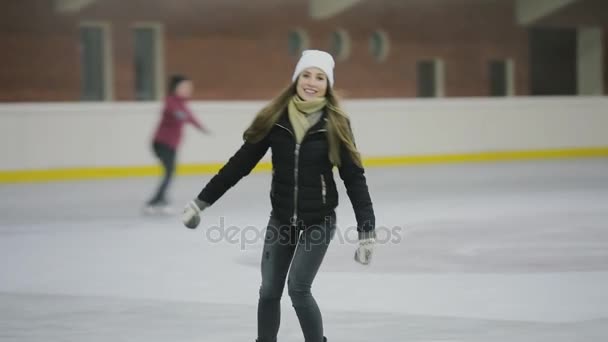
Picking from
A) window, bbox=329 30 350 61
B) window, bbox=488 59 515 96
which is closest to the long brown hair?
window, bbox=329 30 350 61

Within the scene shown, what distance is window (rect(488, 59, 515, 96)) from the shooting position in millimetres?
32219

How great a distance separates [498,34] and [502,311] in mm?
25284

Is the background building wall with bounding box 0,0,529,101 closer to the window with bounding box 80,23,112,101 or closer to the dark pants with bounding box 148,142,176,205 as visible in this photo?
the window with bounding box 80,23,112,101

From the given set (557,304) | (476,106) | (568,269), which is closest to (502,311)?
(557,304)

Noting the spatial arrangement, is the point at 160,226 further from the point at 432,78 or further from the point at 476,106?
the point at 432,78

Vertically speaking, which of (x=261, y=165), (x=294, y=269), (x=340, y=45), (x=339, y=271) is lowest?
(x=339, y=271)

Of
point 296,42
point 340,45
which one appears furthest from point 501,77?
point 296,42

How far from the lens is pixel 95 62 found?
2738 cm

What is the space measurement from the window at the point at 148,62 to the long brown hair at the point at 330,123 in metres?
22.6

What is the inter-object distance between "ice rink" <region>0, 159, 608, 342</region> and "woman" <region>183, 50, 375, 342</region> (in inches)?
43.2

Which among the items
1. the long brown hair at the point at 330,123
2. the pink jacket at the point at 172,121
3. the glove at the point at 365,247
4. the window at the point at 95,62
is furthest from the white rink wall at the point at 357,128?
the glove at the point at 365,247

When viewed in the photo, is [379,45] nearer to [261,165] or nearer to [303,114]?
[261,165]

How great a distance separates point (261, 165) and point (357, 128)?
1.80 meters

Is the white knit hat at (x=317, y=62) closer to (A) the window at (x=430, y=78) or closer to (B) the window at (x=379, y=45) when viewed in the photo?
(B) the window at (x=379, y=45)
